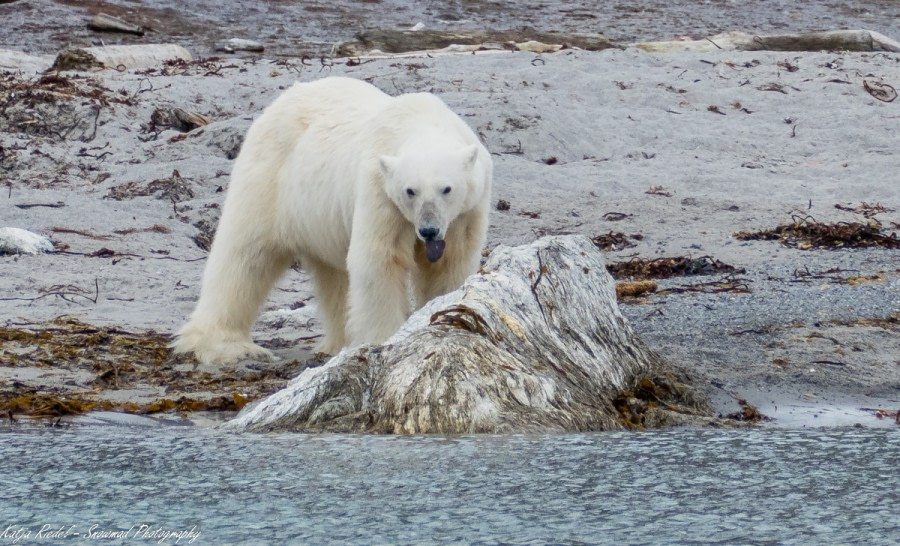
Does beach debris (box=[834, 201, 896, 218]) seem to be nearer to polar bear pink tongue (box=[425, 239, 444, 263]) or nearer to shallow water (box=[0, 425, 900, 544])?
polar bear pink tongue (box=[425, 239, 444, 263])

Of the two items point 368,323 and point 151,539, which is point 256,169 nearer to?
point 368,323

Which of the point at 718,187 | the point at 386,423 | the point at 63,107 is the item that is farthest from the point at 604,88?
the point at 386,423

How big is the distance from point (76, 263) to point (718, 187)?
449 centimetres

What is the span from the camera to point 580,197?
9.07 meters

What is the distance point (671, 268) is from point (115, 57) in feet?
25.6

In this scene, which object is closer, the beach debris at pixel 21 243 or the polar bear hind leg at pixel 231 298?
the polar bear hind leg at pixel 231 298

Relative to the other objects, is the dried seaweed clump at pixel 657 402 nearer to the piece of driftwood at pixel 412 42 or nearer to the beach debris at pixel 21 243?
the beach debris at pixel 21 243

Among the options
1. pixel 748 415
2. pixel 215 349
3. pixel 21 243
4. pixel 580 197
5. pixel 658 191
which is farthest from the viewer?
pixel 658 191

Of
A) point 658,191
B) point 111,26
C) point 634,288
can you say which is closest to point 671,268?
point 634,288

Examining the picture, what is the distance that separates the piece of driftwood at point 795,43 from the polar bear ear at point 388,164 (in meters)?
9.13

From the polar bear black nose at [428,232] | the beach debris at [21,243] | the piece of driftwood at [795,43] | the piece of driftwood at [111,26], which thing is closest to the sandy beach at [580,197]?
the beach debris at [21,243]

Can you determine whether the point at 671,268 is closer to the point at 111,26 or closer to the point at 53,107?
the point at 53,107

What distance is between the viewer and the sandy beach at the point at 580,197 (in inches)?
214

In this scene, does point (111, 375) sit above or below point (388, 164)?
below
